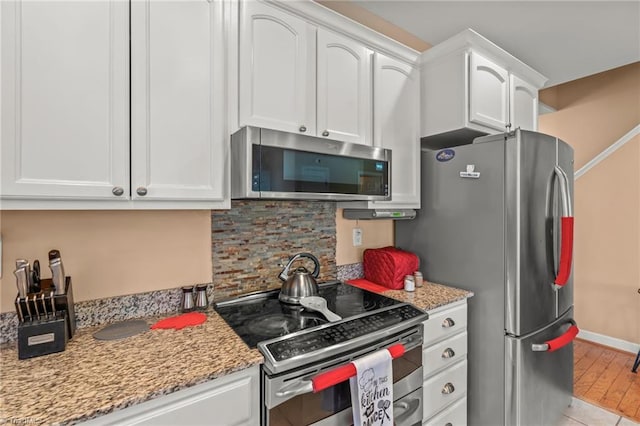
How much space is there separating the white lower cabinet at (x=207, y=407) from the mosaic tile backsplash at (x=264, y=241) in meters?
0.64

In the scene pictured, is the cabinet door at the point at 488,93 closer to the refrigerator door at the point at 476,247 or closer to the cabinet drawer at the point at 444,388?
the refrigerator door at the point at 476,247

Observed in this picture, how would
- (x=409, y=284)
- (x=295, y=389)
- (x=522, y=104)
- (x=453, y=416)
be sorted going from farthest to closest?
(x=522, y=104), (x=409, y=284), (x=453, y=416), (x=295, y=389)

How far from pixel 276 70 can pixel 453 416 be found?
1998 millimetres

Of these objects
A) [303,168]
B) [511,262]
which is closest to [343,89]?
[303,168]

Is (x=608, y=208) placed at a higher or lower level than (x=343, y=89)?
lower

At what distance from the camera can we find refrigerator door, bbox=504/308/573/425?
1.61 m

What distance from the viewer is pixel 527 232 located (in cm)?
162

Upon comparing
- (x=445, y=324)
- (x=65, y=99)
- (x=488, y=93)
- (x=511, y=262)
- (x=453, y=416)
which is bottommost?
(x=453, y=416)

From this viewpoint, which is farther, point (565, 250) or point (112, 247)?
point (565, 250)

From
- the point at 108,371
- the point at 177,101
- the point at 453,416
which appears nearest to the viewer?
the point at 108,371

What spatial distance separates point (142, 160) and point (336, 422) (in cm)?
120

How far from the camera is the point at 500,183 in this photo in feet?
5.42

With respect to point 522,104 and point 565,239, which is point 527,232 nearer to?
point 565,239

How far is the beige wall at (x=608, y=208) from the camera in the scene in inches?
114
